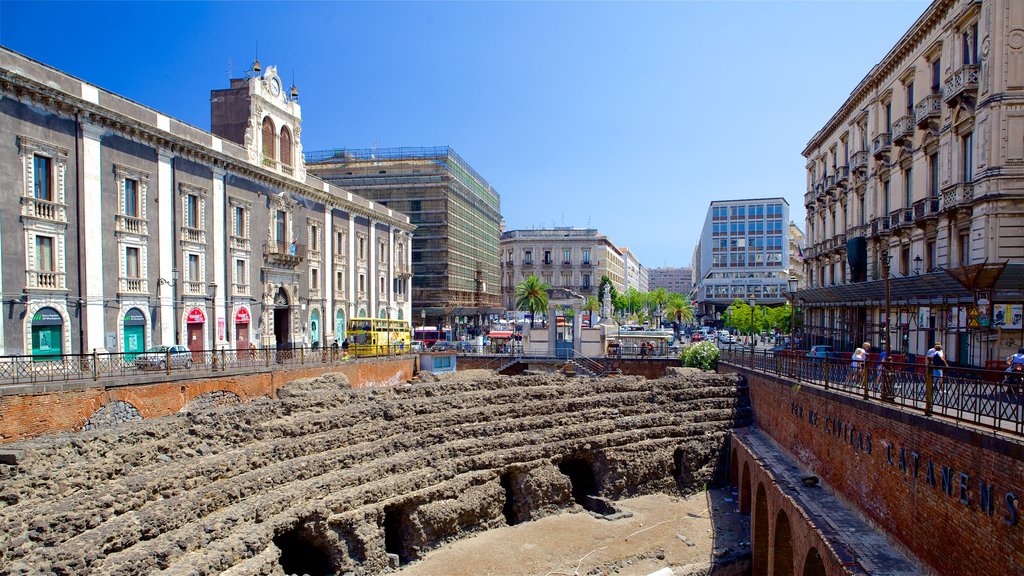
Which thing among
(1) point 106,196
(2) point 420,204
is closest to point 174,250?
(1) point 106,196

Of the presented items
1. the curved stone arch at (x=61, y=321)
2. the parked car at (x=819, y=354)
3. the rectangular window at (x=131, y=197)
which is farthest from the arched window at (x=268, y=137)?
the parked car at (x=819, y=354)

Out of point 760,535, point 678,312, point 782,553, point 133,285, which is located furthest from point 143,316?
point 678,312

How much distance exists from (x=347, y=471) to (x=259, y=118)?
26.7 m

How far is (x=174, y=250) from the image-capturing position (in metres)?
30.0

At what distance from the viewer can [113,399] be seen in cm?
2062

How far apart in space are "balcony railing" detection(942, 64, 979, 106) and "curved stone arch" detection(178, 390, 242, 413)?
1087 inches

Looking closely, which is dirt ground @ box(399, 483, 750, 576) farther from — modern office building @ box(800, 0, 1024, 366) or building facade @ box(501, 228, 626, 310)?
building facade @ box(501, 228, 626, 310)

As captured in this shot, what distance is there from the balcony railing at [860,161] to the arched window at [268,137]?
107 feet

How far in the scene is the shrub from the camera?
114 feet

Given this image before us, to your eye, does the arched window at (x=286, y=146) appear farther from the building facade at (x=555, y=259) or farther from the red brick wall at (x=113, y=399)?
the building facade at (x=555, y=259)

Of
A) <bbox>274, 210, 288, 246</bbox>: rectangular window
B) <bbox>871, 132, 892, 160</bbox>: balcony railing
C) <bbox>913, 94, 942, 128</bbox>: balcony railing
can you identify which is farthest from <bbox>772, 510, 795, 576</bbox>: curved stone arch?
<bbox>274, 210, 288, 246</bbox>: rectangular window

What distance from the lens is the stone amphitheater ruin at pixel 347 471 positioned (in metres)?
12.1

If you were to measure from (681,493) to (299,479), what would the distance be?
13558 mm

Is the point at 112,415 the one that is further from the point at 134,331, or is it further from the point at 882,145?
the point at 882,145
